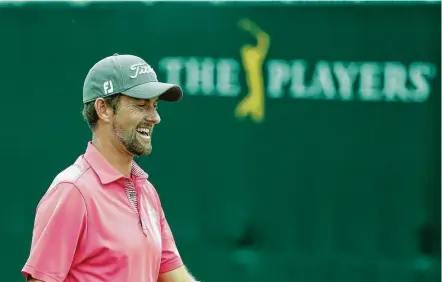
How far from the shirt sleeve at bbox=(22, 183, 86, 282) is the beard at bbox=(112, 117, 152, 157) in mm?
328

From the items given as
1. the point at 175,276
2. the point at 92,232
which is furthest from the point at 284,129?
the point at 92,232

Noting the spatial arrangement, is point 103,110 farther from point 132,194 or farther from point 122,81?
point 132,194

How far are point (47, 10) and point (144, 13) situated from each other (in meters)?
0.61

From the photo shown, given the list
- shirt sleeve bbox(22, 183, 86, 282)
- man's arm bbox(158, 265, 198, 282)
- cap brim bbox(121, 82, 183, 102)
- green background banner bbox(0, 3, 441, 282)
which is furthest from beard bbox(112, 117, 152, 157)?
green background banner bbox(0, 3, 441, 282)

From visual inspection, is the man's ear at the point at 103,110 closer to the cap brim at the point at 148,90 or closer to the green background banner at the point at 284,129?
the cap brim at the point at 148,90

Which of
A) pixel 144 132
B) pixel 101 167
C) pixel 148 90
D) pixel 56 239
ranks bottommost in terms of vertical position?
pixel 56 239

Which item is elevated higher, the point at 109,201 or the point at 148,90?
the point at 148,90

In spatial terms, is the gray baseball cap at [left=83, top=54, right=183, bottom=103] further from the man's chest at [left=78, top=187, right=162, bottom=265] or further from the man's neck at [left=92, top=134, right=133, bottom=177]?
the man's chest at [left=78, top=187, right=162, bottom=265]

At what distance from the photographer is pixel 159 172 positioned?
666cm

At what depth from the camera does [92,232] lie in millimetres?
3605

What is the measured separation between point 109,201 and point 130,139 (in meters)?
0.23

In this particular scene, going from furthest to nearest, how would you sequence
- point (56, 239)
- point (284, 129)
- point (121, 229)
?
point (284, 129) → point (121, 229) → point (56, 239)

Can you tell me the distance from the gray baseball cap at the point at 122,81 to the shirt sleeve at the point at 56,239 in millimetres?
418

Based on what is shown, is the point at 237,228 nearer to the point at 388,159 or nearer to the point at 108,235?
the point at 388,159
